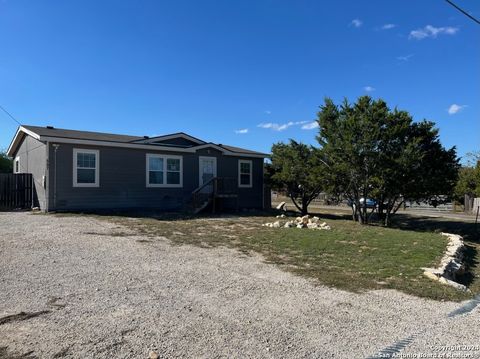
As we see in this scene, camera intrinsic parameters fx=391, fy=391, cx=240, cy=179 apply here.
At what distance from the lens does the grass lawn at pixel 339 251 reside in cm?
580

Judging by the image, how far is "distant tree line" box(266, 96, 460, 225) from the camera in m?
13.7

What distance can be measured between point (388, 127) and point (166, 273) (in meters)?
10.7

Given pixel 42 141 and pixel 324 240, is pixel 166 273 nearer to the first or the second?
pixel 324 240

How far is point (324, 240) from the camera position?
9.55m

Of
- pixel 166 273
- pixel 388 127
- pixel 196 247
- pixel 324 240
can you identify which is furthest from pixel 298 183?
pixel 166 273

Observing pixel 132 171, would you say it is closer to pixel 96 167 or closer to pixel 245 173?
pixel 96 167

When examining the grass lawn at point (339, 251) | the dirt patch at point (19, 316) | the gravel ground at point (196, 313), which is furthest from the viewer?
the grass lawn at point (339, 251)

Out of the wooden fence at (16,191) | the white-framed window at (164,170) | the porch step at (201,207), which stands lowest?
the porch step at (201,207)

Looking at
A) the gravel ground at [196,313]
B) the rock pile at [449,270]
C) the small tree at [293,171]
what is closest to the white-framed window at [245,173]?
the small tree at [293,171]

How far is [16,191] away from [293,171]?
12427 mm

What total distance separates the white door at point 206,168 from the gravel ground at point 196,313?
11.9 meters

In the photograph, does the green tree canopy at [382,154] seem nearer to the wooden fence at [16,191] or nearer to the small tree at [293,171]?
the small tree at [293,171]

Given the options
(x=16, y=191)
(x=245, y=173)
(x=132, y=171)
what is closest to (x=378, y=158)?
(x=245, y=173)

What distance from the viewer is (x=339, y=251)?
8203 millimetres
